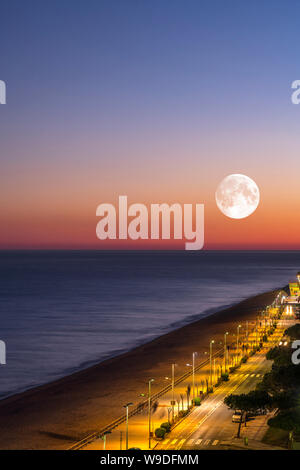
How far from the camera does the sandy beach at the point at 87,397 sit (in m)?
50.6

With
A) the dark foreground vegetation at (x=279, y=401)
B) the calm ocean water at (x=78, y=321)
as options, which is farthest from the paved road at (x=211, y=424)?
the calm ocean water at (x=78, y=321)

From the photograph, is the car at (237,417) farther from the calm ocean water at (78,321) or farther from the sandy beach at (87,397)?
the calm ocean water at (78,321)

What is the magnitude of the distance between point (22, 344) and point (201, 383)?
41.7 m

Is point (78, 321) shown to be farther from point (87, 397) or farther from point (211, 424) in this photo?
point (211, 424)

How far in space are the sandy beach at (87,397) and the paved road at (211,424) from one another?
8080mm

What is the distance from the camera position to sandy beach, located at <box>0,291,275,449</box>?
5064cm

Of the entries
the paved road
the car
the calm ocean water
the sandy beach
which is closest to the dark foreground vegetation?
the car

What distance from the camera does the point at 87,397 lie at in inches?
2506

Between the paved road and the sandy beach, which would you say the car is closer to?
the paved road

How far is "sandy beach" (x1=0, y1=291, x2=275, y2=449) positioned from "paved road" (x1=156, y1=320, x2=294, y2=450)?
8.08m

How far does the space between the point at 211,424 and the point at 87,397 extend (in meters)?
19.6

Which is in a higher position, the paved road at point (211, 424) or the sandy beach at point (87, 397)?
the paved road at point (211, 424)
